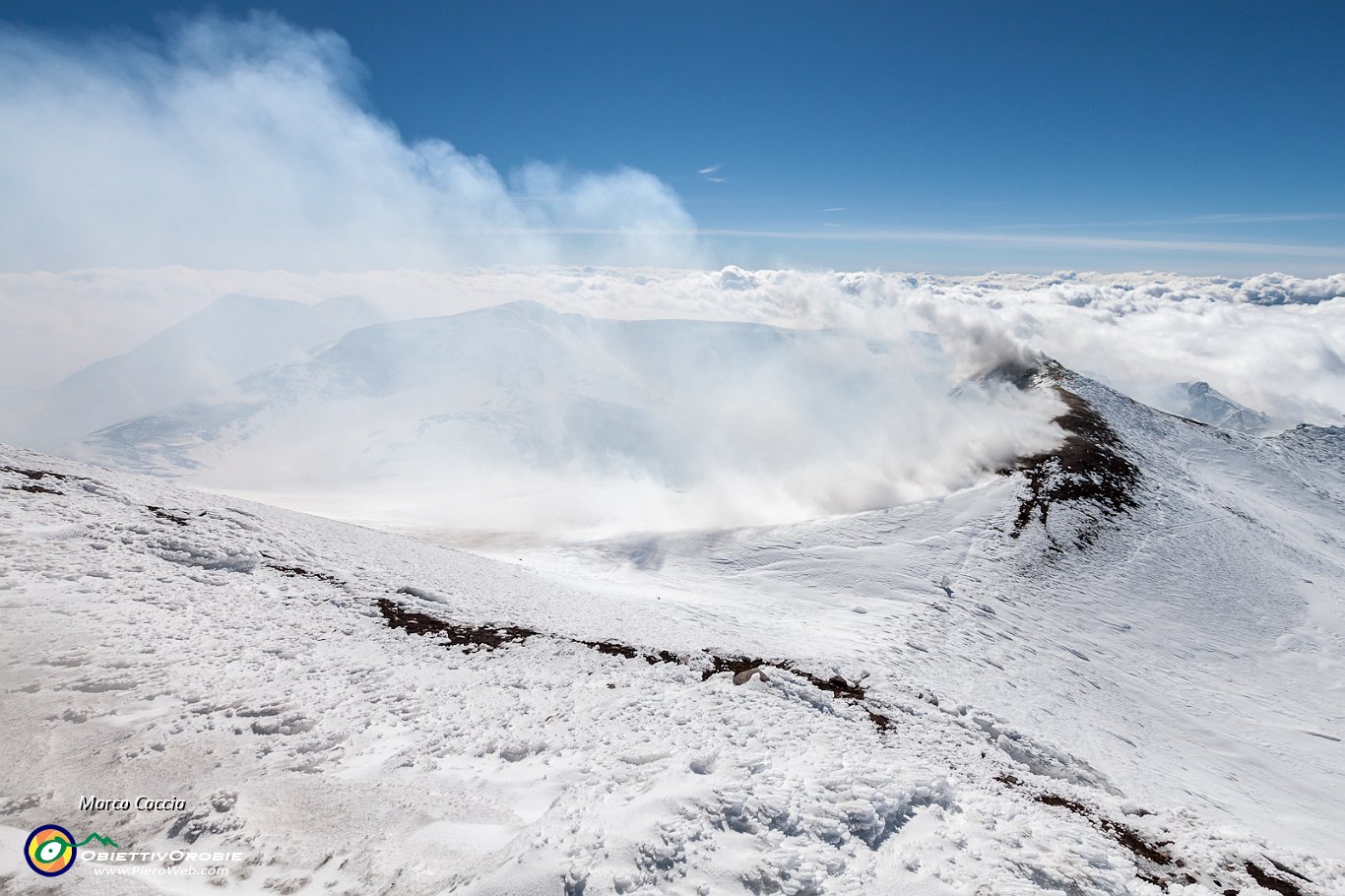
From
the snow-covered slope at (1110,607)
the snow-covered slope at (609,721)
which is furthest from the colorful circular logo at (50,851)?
the snow-covered slope at (1110,607)

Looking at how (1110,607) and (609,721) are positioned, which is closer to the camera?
(609,721)

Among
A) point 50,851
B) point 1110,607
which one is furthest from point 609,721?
point 1110,607

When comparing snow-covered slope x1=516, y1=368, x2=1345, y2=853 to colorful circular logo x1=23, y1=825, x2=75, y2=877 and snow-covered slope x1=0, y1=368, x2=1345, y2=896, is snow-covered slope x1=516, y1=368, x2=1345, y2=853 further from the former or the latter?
colorful circular logo x1=23, y1=825, x2=75, y2=877

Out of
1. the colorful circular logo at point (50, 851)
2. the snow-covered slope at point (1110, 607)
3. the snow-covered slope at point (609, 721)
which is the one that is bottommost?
the snow-covered slope at point (1110, 607)

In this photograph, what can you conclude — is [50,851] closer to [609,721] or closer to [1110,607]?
[609,721]

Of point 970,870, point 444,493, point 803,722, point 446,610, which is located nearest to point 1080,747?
point 803,722

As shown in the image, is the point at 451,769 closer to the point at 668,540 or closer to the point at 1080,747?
the point at 1080,747

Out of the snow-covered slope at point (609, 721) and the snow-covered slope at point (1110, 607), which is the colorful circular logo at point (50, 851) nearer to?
the snow-covered slope at point (609, 721)
